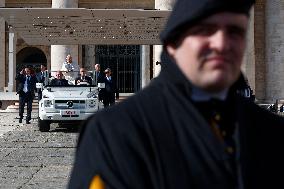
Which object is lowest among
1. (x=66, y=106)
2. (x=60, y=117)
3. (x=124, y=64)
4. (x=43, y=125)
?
(x=43, y=125)

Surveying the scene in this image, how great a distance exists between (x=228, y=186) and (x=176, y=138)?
0.20 metres

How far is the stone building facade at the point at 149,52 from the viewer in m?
28.1

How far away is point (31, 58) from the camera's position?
122 ft

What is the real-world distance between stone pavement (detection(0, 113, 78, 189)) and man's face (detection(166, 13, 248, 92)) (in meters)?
5.35

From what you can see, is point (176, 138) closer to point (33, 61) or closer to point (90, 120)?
point (90, 120)

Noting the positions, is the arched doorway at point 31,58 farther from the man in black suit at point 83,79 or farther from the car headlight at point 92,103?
the car headlight at point 92,103

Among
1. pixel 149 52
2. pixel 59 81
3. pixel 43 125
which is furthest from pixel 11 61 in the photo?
pixel 43 125

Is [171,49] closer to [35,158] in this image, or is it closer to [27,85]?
[35,158]

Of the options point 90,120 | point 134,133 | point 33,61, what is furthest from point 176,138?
point 33,61

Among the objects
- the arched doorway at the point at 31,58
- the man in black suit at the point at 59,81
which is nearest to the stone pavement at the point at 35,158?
the man in black suit at the point at 59,81

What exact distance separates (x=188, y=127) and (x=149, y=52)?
100ft

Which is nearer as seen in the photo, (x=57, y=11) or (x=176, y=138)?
(x=176, y=138)

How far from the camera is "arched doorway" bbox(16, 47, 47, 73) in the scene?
36.3 m

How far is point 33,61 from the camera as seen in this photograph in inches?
1459
